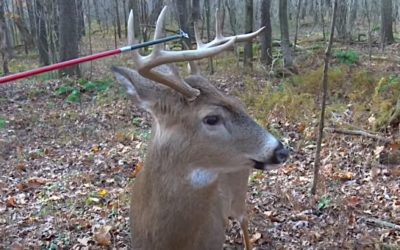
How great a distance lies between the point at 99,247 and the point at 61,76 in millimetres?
10542

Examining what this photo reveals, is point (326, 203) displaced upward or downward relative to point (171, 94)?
downward

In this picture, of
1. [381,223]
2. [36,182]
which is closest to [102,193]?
[36,182]

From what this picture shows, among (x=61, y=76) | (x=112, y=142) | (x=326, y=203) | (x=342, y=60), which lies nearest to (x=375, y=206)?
(x=326, y=203)

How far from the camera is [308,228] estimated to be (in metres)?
5.46

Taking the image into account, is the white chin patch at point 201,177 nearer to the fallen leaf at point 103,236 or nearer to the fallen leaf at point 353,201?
the fallen leaf at point 103,236

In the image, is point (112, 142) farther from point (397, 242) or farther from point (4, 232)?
point (397, 242)

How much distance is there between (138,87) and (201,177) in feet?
2.18

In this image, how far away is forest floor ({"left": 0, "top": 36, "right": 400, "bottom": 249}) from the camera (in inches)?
210

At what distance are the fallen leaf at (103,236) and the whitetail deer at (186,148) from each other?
159 cm

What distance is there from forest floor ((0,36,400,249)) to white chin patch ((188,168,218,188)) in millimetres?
1931

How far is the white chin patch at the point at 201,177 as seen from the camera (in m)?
3.51

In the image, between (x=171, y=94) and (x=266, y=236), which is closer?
(x=171, y=94)

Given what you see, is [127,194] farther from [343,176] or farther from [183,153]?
[183,153]

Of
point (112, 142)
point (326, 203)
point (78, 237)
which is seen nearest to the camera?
point (78, 237)
